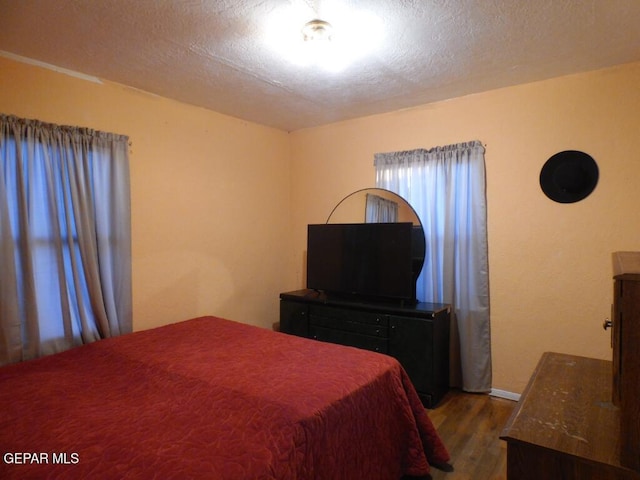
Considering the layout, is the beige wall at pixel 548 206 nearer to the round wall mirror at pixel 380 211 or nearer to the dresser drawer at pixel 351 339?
the round wall mirror at pixel 380 211

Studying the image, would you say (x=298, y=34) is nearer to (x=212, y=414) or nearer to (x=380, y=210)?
(x=380, y=210)

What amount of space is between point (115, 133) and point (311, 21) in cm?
177

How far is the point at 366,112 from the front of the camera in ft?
11.8

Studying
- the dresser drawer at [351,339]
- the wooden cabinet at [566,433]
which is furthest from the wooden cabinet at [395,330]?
the wooden cabinet at [566,433]

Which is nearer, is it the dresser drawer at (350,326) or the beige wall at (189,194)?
the beige wall at (189,194)

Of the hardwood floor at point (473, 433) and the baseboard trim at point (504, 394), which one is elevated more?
the baseboard trim at point (504, 394)

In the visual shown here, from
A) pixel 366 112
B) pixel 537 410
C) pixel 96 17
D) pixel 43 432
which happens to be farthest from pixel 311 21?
pixel 43 432

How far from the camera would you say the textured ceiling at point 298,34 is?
1857 mm

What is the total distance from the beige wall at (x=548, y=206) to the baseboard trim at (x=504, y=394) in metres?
0.03

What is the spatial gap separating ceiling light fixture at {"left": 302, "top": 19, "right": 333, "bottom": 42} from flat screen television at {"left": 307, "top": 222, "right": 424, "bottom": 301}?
1.63m

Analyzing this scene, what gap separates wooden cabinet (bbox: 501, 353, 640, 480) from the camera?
1067 mm

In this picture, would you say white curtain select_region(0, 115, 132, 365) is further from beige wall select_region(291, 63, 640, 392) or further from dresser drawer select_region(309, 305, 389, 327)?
beige wall select_region(291, 63, 640, 392)

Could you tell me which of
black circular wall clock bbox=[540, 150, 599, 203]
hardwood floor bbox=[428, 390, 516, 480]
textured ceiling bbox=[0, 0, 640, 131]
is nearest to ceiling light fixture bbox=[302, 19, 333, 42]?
textured ceiling bbox=[0, 0, 640, 131]

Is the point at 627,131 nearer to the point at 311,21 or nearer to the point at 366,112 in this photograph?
the point at 366,112
